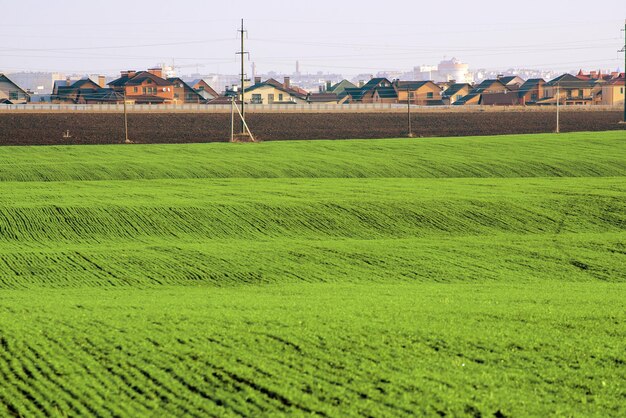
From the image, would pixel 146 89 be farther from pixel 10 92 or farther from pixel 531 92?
pixel 531 92

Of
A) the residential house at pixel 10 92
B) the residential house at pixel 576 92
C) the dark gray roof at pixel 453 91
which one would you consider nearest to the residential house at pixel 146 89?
the residential house at pixel 10 92

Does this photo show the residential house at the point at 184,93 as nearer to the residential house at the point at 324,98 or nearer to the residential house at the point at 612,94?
the residential house at the point at 324,98

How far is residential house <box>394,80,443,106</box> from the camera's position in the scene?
171375mm

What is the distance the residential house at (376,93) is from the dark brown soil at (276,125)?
50.9m

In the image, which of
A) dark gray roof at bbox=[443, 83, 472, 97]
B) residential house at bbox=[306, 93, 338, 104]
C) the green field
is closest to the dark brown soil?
the green field

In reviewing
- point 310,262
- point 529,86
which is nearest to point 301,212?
point 310,262

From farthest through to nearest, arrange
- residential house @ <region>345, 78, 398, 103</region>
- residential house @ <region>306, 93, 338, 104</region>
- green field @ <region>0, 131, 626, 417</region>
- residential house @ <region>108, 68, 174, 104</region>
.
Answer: residential house @ <region>306, 93, 338, 104</region>, residential house @ <region>345, 78, 398, 103</region>, residential house @ <region>108, 68, 174, 104</region>, green field @ <region>0, 131, 626, 417</region>

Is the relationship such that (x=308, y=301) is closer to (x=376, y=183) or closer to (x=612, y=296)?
(x=612, y=296)

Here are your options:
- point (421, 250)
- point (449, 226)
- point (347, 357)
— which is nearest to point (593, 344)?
point (347, 357)

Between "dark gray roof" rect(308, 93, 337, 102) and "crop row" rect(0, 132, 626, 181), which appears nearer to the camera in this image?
"crop row" rect(0, 132, 626, 181)

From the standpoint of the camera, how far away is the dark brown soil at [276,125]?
83.1m

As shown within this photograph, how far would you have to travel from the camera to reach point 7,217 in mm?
34156

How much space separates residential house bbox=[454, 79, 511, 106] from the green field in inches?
4675

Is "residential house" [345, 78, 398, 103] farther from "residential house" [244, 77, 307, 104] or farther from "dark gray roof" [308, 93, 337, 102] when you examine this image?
"residential house" [244, 77, 307, 104]
